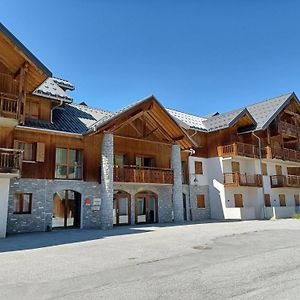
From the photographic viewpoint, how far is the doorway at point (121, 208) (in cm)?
2086

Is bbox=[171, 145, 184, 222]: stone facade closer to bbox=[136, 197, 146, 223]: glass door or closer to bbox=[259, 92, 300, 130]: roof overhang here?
bbox=[136, 197, 146, 223]: glass door

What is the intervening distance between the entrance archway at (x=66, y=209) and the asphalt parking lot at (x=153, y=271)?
7361 millimetres

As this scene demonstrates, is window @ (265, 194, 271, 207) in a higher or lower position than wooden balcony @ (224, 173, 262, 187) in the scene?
lower

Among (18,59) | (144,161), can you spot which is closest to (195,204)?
(144,161)

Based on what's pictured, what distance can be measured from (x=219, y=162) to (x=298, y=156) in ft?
35.5

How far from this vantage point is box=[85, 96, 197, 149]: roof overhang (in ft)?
63.2

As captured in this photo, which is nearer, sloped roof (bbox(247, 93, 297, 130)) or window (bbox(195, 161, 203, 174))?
window (bbox(195, 161, 203, 174))

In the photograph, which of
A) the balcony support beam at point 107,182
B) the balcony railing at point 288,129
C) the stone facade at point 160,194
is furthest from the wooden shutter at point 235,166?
the balcony support beam at point 107,182

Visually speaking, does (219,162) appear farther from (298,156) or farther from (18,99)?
(18,99)

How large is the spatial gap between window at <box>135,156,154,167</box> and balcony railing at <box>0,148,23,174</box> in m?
8.92

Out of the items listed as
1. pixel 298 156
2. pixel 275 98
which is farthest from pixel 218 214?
pixel 275 98

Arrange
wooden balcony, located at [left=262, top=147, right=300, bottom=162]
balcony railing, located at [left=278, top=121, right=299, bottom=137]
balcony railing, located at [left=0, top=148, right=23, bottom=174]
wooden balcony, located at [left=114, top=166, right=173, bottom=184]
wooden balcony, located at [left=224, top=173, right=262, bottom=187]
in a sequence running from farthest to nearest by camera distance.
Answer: balcony railing, located at [left=278, top=121, right=299, bottom=137]
wooden balcony, located at [left=262, top=147, right=300, bottom=162]
wooden balcony, located at [left=224, top=173, right=262, bottom=187]
wooden balcony, located at [left=114, top=166, right=173, bottom=184]
balcony railing, located at [left=0, top=148, right=23, bottom=174]

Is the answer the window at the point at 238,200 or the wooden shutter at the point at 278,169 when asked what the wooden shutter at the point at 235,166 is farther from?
the wooden shutter at the point at 278,169

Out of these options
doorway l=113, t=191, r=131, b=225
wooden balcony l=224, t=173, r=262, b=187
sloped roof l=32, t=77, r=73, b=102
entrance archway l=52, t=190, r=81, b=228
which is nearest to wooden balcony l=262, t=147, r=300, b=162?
wooden balcony l=224, t=173, r=262, b=187
